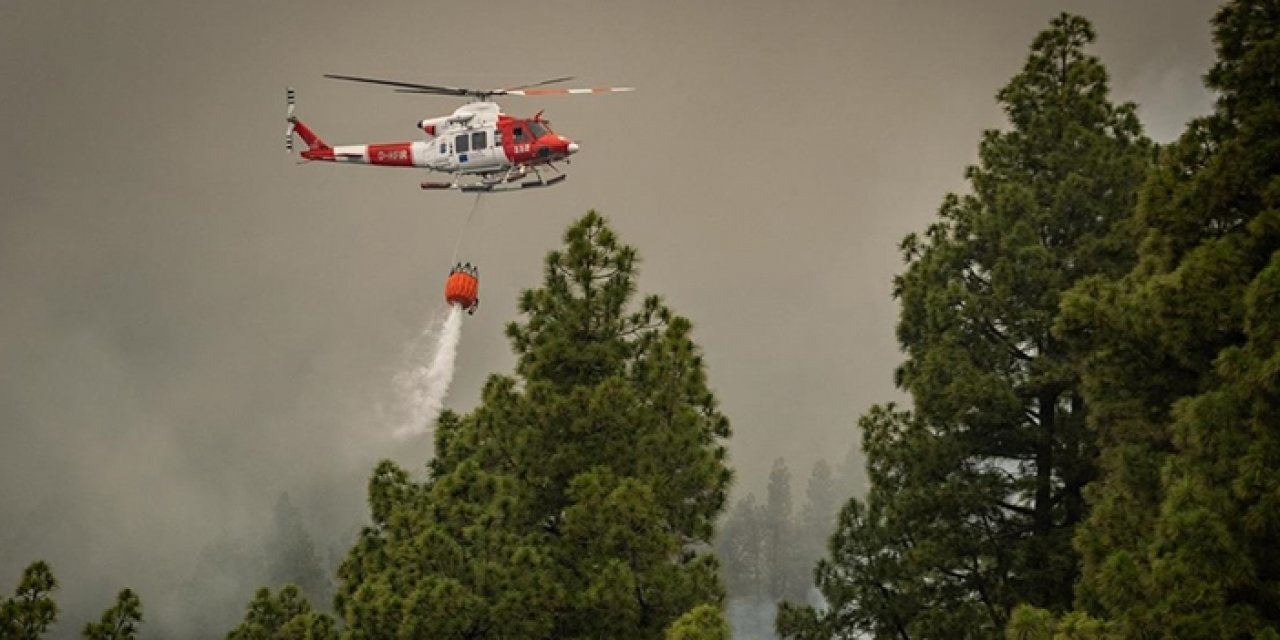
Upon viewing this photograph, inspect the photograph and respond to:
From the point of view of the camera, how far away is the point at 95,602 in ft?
533

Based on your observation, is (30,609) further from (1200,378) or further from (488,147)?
(488,147)

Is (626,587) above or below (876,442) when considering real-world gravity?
below

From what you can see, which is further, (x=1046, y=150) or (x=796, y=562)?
(x=796, y=562)

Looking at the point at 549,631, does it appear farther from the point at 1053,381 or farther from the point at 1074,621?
the point at 1053,381

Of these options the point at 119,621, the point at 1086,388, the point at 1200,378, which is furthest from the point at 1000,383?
the point at 119,621

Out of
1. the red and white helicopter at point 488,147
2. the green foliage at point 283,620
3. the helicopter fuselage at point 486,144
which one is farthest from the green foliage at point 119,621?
the helicopter fuselage at point 486,144

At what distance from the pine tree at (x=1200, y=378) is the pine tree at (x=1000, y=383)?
4079mm

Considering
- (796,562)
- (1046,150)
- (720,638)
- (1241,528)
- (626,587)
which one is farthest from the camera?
(796,562)

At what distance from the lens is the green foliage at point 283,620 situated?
1695 centimetres

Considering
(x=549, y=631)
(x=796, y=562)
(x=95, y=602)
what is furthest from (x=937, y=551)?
(x=95, y=602)

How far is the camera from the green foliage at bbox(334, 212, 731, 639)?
52.4 feet

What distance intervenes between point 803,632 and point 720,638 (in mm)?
9013

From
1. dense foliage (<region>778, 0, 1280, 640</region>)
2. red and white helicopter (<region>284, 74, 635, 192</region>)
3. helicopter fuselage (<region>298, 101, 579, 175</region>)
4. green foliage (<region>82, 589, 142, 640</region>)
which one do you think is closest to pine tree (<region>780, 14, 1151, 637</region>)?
dense foliage (<region>778, 0, 1280, 640</region>)

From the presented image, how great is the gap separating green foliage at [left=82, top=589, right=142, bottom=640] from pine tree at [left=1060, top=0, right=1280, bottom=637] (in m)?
12.4
